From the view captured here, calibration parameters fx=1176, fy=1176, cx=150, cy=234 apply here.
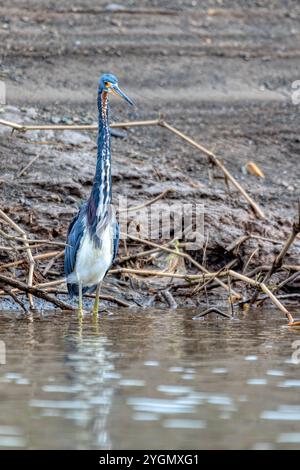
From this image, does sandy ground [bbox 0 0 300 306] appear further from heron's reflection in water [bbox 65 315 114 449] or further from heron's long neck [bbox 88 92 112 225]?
heron's reflection in water [bbox 65 315 114 449]

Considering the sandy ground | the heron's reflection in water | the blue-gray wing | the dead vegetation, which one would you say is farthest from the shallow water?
the sandy ground

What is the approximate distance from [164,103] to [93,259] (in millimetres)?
5829

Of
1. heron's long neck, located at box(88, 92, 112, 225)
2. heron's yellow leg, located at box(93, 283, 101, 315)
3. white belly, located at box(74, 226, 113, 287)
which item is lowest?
heron's yellow leg, located at box(93, 283, 101, 315)

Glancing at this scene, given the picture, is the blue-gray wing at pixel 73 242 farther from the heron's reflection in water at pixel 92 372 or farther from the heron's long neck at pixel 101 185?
the heron's reflection in water at pixel 92 372

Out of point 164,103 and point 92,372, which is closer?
point 92,372

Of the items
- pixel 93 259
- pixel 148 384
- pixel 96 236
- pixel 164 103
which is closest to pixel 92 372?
pixel 148 384

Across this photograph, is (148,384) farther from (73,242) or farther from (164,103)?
(164,103)

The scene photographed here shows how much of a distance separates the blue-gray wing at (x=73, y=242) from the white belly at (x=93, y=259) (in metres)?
0.05

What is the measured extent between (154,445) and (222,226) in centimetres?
647

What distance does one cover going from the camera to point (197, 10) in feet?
58.7

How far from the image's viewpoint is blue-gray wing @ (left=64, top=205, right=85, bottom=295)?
9.88m

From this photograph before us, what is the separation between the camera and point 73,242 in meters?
9.93

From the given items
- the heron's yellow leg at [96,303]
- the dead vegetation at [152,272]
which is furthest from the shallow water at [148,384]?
the dead vegetation at [152,272]
